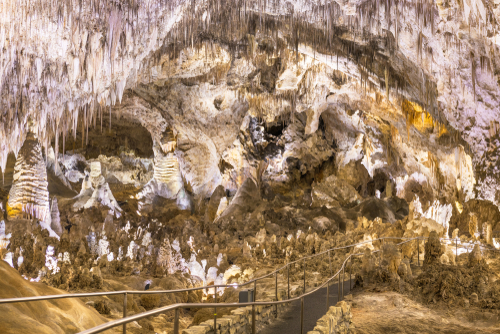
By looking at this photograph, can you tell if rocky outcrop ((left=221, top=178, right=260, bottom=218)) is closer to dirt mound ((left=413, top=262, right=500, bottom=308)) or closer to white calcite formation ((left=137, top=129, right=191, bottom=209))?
white calcite formation ((left=137, top=129, right=191, bottom=209))

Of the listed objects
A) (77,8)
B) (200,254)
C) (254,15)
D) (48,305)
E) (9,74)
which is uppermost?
(254,15)

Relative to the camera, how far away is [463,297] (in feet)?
25.8

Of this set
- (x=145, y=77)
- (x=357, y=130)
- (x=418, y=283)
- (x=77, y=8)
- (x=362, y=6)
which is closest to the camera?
(x=418, y=283)

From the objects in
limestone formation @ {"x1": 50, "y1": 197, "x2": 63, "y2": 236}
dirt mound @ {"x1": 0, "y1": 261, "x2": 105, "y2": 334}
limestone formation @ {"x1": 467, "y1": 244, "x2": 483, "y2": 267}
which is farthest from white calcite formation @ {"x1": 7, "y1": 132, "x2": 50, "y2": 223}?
limestone formation @ {"x1": 467, "y1": 244, "x2": 483, "y2": 267}

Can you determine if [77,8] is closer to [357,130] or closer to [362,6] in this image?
[362,6]

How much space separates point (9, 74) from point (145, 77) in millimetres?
6230

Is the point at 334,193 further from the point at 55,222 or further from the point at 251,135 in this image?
the point at 55,222

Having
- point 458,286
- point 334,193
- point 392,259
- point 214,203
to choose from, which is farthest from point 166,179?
point 458,286

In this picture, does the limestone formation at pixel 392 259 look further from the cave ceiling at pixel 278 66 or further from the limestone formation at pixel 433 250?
the cave ceiling at pixel 278 66

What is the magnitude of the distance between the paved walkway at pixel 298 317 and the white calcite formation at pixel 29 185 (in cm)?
1220

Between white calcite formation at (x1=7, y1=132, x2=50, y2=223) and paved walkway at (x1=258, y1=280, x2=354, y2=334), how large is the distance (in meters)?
12.2

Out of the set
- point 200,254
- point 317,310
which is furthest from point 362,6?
point 200,254

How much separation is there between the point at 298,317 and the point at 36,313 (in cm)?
365

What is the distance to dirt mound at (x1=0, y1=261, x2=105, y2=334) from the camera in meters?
3.81
